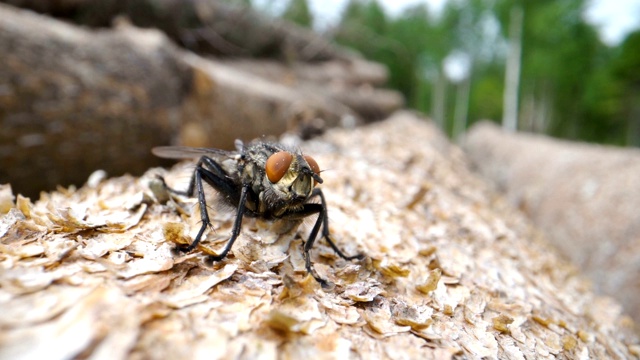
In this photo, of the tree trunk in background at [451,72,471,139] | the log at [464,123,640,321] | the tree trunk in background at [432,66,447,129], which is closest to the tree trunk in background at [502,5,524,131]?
the tree trunk in background at [432,66,447,129]

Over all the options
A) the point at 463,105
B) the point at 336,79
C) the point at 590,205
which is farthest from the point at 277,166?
the point at 463,105

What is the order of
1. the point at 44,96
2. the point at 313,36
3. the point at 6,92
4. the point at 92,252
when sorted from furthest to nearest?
the point at 313,36
the point at 44,96
the point at 6,92
the point at 92,252

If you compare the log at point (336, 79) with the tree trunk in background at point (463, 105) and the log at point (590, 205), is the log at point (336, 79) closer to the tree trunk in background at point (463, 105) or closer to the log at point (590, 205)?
the log at point (590, 205)

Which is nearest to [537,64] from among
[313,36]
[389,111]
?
[389,111]

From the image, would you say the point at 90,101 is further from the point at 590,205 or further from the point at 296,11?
the point at 296,11

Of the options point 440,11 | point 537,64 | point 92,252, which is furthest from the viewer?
point 440,11

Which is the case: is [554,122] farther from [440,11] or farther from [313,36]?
[313,36]
